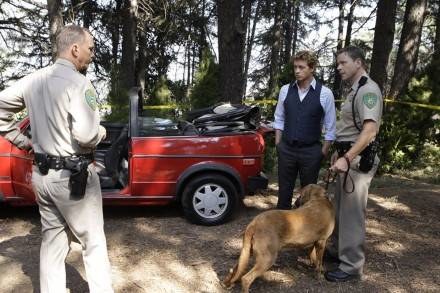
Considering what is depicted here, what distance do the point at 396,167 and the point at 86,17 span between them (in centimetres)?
1396

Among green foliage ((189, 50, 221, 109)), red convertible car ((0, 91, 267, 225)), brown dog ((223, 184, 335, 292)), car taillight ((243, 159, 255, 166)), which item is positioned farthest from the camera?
green foliage ((189, 50, 221, 109))

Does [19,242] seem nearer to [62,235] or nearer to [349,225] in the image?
[62,235]

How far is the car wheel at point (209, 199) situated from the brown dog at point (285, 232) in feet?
4.85

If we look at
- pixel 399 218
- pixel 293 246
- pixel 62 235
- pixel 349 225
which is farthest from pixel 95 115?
pixel 399 218

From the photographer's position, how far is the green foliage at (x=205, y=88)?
36.3ft

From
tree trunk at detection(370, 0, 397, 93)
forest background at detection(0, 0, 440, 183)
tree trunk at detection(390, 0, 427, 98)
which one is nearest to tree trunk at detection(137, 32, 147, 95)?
forest background at detection(0, 0, 440, 183)

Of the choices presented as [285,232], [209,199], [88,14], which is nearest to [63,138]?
[285,232]

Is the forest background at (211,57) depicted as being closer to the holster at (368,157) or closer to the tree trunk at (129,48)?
the tree trunk at (129,48)

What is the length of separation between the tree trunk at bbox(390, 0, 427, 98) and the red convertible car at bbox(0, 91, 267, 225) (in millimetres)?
6351

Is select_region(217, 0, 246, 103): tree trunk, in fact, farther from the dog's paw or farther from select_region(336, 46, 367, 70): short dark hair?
the dog's paw

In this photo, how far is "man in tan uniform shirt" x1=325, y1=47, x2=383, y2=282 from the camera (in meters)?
3.81

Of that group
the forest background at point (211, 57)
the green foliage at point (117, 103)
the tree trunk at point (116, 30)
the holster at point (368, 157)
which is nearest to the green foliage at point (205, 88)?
the forest background at point (211, 57)

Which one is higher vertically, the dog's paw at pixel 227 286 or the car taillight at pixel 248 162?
the car taillight at pixel 248 162

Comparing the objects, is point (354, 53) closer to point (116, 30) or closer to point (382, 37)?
point (382, 37)
